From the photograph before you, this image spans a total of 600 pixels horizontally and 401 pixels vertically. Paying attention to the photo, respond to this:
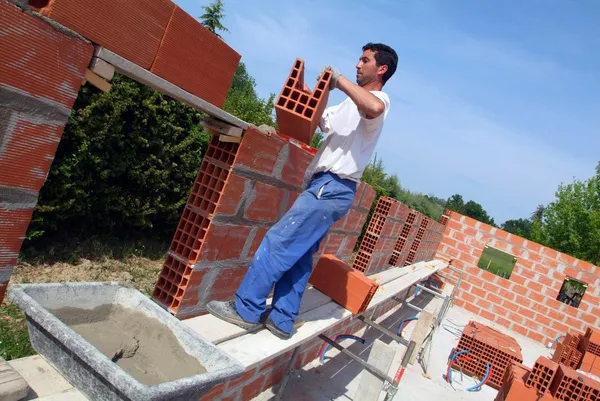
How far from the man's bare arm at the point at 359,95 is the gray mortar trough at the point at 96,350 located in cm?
129

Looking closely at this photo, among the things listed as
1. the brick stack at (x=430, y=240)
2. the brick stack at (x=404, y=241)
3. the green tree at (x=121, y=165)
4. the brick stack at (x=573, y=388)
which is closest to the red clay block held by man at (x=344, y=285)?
the brick stack at (x=573, y=388)

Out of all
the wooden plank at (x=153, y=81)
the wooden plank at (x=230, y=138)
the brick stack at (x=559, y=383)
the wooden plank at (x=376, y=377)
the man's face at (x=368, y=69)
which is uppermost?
the man's face at (x=368, y=69)

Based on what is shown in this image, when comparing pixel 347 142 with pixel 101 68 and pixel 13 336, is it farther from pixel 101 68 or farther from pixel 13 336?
pixel 13 336

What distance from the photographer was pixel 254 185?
2625mm

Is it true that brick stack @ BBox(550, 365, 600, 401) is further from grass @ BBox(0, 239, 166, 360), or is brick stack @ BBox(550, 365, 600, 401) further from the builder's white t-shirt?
grass @ BBox(0, 239, 166, 360)

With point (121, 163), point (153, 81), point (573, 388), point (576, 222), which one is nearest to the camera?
point (153, 81)

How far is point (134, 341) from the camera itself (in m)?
1.74

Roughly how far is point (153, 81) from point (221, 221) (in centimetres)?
90

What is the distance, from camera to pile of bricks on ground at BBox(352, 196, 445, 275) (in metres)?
5.72

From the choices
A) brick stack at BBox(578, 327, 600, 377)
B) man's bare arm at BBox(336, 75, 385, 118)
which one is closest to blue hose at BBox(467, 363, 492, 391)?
brick stack at BBox(578, 327, 600, 377)

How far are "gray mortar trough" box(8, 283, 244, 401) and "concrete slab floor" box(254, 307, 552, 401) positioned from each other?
7.05ft

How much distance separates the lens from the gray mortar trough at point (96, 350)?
1266mm

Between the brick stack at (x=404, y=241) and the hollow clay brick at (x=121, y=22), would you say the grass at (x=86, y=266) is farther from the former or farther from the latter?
the brick stack at (x=404, y=241)

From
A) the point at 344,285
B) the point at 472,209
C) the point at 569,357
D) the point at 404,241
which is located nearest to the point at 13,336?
the point at 344,285
